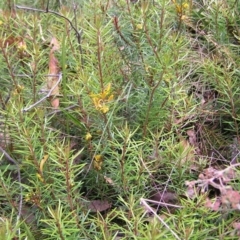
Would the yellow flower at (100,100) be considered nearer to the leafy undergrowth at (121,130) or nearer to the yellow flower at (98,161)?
the leafy undergrowth at (121,130)

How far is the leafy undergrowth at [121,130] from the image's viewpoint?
129cm

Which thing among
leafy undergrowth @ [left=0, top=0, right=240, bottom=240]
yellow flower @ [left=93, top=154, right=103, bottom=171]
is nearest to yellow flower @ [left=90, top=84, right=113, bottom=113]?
→ leafy undergrowth @ [left=0, top=0, right=240, bottom=240]

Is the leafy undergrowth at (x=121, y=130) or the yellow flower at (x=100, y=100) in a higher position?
the yellow flower at (x=100, y=100)

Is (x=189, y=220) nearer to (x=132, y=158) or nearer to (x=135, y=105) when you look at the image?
(x=132, y=158)

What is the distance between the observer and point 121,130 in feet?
4.88

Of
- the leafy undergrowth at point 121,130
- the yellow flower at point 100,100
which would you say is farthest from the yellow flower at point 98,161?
the yellow flower at point 100,100

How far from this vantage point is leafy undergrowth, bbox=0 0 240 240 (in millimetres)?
1288

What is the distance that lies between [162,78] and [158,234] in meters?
0.53

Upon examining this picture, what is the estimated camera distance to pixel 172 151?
1.42m

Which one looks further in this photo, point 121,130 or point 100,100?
point 121,130

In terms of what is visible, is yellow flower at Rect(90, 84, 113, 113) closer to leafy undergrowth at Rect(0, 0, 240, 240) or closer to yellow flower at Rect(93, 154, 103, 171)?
leafy undergrowth at Rect(0, 0, 240, 240)

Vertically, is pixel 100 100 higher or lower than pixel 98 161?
higher

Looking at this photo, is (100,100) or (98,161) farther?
(98,161)

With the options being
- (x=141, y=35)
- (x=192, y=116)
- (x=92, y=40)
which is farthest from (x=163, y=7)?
(x=192, y=116)
